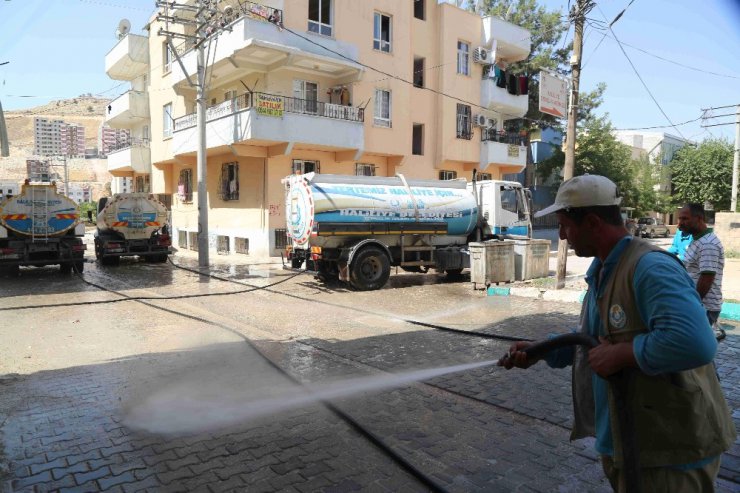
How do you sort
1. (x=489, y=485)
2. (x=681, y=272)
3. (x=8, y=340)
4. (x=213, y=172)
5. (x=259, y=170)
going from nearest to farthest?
1. (x=681, y=272)
2. (x=489, y=485)
3. (x=8, y=340)
4. (x=259, y=170)
5. (x=213, y=172)

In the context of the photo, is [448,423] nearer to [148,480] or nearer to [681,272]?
[148,480]

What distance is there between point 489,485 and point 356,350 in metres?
3.80

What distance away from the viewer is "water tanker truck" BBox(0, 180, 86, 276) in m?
14.5

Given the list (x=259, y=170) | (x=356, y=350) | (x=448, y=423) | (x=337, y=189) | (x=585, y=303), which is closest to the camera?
(x=585, y=303)

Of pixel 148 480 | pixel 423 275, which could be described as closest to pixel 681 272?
pixel 148 480

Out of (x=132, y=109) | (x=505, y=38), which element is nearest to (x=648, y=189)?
(x=505, y=38)

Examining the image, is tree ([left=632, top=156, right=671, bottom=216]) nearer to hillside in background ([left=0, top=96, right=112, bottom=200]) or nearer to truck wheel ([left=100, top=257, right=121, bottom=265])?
truck wheel ([left=100, top=257, right=121, bottom=265])

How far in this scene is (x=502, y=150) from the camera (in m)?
28.6

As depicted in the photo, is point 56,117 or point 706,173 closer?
point 706,173

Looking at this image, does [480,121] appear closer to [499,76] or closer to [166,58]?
[499,76]

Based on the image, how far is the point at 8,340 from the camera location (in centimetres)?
771

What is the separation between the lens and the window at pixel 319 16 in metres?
21.1

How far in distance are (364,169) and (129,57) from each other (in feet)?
51.6

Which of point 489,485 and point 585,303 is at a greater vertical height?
point 585,303
